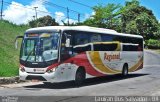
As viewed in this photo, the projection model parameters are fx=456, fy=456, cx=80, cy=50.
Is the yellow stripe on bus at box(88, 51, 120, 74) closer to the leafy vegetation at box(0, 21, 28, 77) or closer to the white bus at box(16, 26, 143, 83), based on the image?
the white bus at box(16, 26, 143, 83)

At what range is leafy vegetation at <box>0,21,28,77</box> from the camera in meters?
25.6

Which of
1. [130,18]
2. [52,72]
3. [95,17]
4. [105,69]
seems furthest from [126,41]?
[130,18]

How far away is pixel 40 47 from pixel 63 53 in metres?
1.09

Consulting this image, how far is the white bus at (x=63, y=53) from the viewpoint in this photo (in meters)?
20.3

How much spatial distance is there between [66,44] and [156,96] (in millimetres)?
5382

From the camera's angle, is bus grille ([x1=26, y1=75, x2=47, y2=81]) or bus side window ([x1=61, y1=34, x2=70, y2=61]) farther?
bus side window ([x1=61, y1=34, x2=70, y2=61])

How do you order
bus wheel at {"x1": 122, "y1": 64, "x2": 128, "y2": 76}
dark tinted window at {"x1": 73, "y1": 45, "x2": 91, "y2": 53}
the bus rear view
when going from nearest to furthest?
1. the bus rear view
2. dark tinted window at {"x1": 73, "y1": 45, "x2": 91, "y2": 53}
3. bus wheel at {"x1": 122, "y1": 64, "x2": 128, "y2": 76}

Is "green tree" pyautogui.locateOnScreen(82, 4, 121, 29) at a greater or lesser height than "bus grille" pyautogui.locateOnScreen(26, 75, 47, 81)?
greater

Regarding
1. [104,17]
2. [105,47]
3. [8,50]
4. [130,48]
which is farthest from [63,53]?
[104,17]

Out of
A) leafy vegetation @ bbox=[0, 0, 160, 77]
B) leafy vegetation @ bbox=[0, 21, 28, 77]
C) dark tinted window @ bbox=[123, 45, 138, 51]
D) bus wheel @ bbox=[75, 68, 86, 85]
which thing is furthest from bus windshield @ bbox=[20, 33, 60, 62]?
leafy vegetation @ bbox=[0, 0, 160, 77]

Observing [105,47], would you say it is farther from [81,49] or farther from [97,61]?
[81,49]

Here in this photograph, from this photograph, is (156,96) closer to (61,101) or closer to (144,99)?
(144,99)

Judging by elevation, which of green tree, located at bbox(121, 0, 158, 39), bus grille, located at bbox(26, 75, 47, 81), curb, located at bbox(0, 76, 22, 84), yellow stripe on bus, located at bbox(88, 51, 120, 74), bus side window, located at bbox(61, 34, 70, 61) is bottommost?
curb, located at bbox(0, 76, 22, 84)

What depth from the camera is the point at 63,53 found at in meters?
20.6
